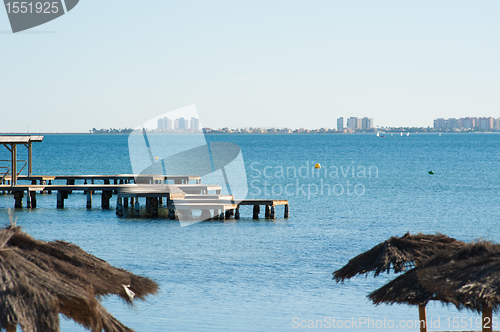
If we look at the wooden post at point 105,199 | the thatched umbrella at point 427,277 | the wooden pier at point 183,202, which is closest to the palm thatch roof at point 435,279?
the thatched umbrella at point 427,277

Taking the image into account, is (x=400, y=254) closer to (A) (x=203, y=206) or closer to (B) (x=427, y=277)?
(B) (x=427, y=277)

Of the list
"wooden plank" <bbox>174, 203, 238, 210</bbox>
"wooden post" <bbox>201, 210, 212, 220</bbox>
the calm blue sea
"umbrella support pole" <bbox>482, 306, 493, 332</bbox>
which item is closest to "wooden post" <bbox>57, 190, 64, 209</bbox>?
the calm blue sea

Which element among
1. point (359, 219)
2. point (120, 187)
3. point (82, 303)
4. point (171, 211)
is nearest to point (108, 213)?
point (120, 187)

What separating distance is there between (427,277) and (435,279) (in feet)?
0.44

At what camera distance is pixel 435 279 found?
8578 millimetres

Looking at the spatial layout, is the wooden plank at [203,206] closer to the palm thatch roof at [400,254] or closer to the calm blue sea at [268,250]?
the calm blue sea at [268,250]

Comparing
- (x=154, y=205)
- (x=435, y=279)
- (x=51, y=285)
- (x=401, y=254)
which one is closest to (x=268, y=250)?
(x=154, y=205)

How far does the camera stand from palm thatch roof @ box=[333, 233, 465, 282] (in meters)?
10.2

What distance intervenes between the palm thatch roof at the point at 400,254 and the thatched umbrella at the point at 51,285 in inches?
169

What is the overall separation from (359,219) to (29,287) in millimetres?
25764

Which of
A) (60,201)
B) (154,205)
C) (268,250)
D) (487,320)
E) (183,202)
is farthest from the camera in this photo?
A: (60,201)

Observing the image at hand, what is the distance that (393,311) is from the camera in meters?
14.7

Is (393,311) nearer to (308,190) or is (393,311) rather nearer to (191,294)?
(191,294)

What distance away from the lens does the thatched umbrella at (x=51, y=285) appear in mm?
6680
